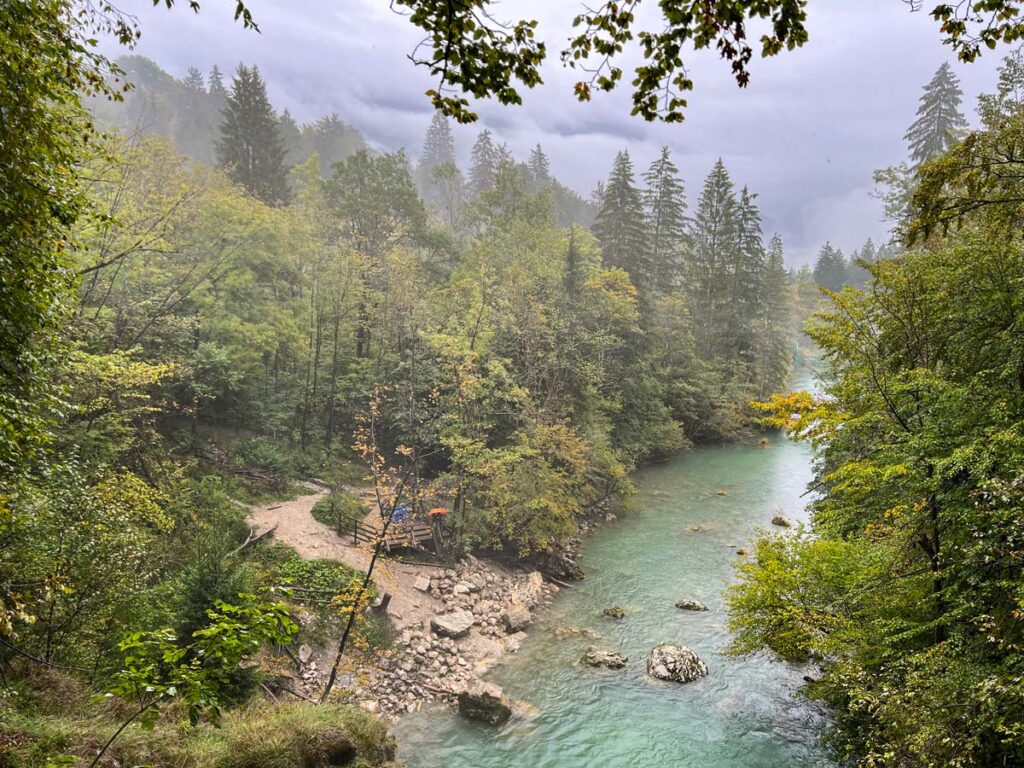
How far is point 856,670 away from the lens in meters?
7.89

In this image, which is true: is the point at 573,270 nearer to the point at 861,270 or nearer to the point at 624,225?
the point at 624,225

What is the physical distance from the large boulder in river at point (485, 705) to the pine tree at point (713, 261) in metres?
36.5

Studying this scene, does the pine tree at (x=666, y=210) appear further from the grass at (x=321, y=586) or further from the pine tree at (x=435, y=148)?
the pine tree at (x=435, y=148)

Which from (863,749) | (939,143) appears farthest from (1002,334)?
(939,143)

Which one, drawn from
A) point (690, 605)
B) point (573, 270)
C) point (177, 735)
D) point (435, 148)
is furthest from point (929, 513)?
point (435, 148)

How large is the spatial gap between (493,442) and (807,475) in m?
20.8

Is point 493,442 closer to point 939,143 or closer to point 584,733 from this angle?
point 584,733

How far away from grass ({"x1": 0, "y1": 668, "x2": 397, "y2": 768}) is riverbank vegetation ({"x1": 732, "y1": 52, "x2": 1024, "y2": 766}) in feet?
24.8

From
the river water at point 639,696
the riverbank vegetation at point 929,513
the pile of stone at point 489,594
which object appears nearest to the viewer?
the riverbank vegetation at point 929,513

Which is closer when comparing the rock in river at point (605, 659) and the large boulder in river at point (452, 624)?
the rock in river at point (605, 659)

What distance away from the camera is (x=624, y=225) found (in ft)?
129

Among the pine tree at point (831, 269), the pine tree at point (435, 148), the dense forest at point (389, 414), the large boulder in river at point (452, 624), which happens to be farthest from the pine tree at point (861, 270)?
the large boulder in river at point (452, 624)

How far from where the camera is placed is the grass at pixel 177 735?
17.0ft

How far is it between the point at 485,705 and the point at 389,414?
14741 mm
